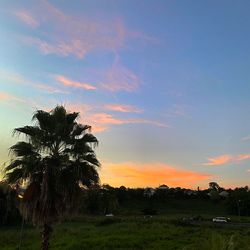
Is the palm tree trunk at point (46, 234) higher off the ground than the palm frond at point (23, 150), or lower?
lower

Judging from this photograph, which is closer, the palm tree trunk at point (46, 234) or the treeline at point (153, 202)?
the palm tree trunk at point (46, 234)

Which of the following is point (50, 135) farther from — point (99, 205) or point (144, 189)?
point (144, 189)

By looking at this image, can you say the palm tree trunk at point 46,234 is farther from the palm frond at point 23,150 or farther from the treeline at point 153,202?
the treeline at point 153,202

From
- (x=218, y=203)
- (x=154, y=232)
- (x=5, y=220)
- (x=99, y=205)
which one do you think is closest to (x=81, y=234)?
(x=154, y=232)

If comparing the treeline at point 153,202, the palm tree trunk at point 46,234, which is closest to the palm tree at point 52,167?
the palm tree trunk at point 46,234

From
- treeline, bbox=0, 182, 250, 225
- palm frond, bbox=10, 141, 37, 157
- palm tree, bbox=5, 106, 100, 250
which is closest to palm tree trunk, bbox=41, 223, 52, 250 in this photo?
palm tree, bbox=5, 106, 100, 250

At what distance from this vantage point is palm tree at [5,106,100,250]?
2864 centimetres

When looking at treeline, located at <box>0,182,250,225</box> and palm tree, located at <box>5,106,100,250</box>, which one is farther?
treeline, located at <box>0,182,250,225</box>

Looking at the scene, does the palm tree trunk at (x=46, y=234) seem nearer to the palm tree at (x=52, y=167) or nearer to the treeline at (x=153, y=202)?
the palm tree at (x=52, y=167)

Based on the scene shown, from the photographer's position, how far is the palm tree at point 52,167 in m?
28.6

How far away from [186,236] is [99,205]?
76.9m

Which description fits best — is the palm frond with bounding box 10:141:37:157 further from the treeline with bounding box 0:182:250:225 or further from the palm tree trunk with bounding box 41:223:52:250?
the treeline with bounding box 0:182:250:225

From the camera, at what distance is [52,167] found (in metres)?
29.2

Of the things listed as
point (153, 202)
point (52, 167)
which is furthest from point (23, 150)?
point (153, 202)
